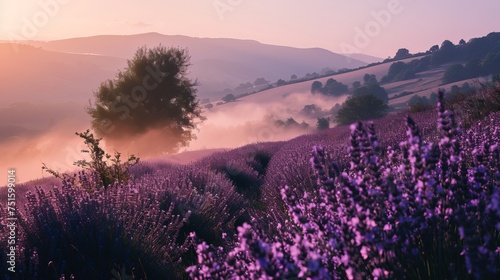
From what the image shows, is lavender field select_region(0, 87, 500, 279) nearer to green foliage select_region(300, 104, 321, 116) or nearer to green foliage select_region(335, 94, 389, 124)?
green foliage select_region(335, 94, 389, 124)

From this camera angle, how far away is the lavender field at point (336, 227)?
5.49 ft

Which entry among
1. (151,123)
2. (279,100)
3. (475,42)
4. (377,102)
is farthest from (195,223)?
(475,42)

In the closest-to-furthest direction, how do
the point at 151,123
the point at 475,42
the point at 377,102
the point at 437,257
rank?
1. the point at 437,257
2. the point at 151,123
3. the point at 377,102
4. the point at 475,42

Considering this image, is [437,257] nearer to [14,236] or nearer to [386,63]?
[14,236]

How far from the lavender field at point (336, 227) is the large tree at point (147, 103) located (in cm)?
2104

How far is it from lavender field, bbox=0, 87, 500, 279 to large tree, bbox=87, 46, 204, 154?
69.0 ft

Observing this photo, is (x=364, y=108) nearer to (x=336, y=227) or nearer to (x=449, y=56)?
(x=336, y=227)

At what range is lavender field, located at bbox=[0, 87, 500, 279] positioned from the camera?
167 cm

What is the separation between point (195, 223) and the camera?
15.5 ft

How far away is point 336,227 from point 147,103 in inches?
967

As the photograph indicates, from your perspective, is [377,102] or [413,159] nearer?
[413,159]

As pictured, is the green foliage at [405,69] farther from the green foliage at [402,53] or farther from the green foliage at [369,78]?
the green foliage at [402,53]

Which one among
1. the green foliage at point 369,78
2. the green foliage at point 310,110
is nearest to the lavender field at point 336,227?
the green foliage at point 310,110

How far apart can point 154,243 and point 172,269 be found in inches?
9.9
